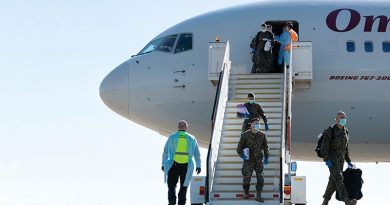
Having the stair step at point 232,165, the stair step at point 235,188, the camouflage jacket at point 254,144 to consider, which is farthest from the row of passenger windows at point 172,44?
the camouflage jacket at point 254,144

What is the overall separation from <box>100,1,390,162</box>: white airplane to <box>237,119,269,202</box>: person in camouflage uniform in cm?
532

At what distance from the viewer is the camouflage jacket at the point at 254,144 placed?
1511 centimetres

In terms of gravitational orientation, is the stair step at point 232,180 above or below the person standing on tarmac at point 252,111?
below

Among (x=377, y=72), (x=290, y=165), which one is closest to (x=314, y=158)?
(x=377, y=72)

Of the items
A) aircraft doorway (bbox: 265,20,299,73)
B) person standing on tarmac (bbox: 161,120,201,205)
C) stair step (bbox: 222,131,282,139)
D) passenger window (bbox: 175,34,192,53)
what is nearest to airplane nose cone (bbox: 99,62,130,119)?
passenger window (bbox: 175,34,192,53)

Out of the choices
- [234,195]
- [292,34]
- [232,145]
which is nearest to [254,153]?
[234,195]

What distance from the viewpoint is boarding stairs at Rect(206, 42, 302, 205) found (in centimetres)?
1566

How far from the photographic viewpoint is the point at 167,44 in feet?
72.0

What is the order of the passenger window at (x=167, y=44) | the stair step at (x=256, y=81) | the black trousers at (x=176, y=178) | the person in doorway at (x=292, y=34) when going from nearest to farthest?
1. the black trousers at (x=176, y=178)
2. the stair step at (x=256, y=81)
3. the person in doorway at (x=292, y=34)
4. the passenger window at (x=167, y=44)

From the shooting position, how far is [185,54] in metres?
21.2

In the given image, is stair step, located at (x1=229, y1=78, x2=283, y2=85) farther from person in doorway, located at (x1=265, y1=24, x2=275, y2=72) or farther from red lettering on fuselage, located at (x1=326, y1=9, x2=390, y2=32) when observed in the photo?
red lettering on fuselage, located at (x1=326, y1=9, x2=390, y2=32)

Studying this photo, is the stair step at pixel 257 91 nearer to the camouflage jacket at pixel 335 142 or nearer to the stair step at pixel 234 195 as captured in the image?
the camouflage jacket at pixel 335 142

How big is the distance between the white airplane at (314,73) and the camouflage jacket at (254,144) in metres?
5.31

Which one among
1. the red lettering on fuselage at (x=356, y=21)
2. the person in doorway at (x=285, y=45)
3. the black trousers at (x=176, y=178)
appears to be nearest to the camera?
the black trousers at (x=176, y=178)
